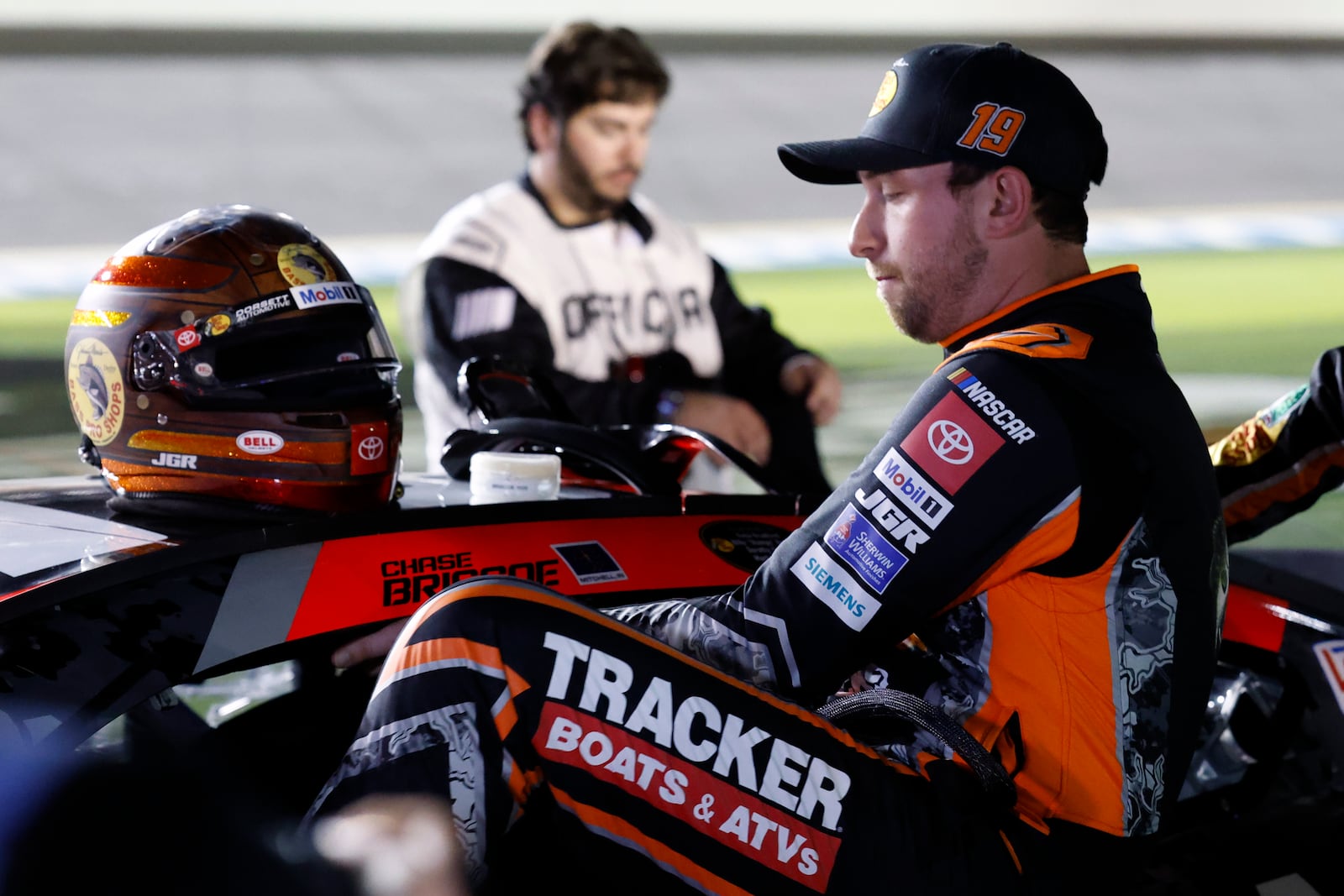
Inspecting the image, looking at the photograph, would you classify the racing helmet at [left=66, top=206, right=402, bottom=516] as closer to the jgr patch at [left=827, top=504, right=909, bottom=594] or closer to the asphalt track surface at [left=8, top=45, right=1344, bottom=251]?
the jgr patch at [left=827, top=504, right=909, bottom=594]

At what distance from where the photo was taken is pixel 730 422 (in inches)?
141

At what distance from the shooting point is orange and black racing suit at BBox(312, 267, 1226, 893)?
1.46 meters

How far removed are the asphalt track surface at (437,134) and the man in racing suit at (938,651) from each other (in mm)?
12093

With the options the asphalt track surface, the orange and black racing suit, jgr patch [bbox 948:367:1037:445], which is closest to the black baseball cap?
the orange and black racing suit

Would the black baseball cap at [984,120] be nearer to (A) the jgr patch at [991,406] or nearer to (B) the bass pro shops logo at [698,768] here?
(A) the jgr patch at [991,406]

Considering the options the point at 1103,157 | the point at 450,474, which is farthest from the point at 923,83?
the point at 450,474

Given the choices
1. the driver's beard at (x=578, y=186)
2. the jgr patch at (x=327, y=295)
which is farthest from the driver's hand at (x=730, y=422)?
the jgr patch at (x=327, y=295)

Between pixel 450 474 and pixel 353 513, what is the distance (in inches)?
21.0

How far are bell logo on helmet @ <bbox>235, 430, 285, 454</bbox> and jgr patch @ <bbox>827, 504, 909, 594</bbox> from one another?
2.79 feet

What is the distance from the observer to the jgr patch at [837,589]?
5.03 ft

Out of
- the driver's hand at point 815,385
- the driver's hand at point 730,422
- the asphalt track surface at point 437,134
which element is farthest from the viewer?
the asphalt track surface at point 437,134

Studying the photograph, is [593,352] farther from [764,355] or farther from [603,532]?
[603,532]

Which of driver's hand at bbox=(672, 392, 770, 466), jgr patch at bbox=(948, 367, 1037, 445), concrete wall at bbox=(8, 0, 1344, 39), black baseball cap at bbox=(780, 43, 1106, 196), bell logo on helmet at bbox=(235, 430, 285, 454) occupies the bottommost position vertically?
driver's hand at bbox=(672, 392, 770, 466)

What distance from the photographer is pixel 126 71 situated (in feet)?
48.7
